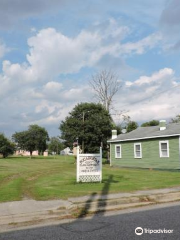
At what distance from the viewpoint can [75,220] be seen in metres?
8.31

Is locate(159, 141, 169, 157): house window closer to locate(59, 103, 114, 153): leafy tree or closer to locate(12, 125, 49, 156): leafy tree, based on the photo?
locate(59, 103, 114, 153): leafy tree

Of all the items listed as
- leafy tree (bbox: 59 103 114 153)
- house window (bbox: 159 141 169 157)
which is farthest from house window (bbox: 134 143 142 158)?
leafy tree (bbox: 59 103 114 153)

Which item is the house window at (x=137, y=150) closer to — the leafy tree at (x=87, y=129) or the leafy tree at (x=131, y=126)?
the leafy tree at (x=87, y=129)

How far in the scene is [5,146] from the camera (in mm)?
71438

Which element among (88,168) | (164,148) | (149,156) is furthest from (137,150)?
(88,168)

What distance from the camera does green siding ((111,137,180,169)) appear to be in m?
25.5

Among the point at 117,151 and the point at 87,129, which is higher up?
the point at 87,129

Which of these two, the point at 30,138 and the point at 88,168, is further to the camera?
the point at 30,138

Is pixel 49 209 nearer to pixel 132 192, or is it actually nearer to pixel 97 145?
pixel 132 192

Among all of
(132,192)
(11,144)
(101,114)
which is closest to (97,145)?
(101,114)

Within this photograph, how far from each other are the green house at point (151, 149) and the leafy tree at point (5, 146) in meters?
43.2

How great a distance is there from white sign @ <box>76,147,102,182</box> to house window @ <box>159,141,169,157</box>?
12.0 metres

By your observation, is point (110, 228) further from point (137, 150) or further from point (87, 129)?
point (87, 129)

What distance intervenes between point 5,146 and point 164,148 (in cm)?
5187
